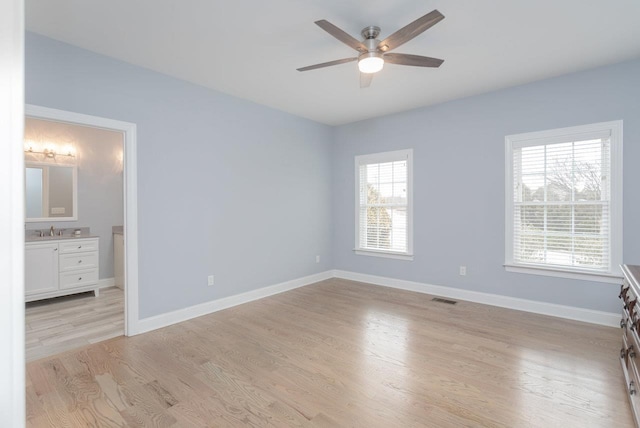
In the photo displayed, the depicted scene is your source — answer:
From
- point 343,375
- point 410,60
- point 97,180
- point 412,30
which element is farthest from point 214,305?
point 412,30

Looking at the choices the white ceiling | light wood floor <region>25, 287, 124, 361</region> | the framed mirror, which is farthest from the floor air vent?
the framed mirror

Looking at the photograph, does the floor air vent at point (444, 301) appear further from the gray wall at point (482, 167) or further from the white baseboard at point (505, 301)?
the gray wall at point (482, 167)

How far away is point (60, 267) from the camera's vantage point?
4.37m

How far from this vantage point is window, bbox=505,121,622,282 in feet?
11.2

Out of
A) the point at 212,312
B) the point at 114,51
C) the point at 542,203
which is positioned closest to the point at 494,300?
the point at 542,203

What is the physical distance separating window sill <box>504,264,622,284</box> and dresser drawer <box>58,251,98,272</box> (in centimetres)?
564

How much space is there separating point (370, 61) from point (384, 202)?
2923 mm

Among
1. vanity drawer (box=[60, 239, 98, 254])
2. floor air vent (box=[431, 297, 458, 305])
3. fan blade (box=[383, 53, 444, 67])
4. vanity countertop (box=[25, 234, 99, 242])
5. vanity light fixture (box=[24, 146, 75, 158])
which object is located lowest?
floor air vent (box=[431, 297, 458, 305])

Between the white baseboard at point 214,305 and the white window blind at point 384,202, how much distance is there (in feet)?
3.98

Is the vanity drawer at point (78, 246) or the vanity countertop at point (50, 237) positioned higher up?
the vanity countertop at point (50, 237)

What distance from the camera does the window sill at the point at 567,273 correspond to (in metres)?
3.41

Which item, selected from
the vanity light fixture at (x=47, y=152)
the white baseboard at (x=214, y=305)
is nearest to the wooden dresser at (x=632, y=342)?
the white baseboard at (x=214, y=305)

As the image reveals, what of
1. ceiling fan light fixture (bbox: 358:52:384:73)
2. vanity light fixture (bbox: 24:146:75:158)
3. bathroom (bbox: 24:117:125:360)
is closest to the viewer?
ceiling fan light fixture (bbox: 358:52:384:73)

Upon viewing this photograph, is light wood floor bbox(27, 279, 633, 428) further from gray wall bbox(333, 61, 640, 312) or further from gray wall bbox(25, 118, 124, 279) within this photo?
gray wall bbox(25, 118, 124, 279)
